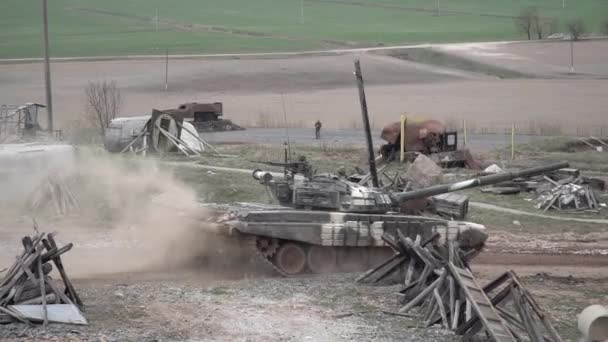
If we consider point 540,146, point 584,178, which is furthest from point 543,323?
point 540,146

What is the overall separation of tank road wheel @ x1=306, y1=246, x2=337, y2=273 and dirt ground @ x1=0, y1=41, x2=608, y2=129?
26.6 m

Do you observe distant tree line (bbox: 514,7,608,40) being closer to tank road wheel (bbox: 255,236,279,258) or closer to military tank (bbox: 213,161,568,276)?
military tank (bbox: 213,161,568,276)

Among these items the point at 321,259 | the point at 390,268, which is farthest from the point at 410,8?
the point at 390,268

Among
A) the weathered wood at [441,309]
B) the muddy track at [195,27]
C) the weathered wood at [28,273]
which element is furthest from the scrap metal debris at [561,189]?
the muddy track at [195,27]

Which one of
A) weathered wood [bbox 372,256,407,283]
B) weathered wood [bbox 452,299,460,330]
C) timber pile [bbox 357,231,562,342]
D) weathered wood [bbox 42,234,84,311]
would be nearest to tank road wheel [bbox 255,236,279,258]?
weathered wood [bbox 372,256,407,283]

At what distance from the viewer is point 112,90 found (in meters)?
48.1

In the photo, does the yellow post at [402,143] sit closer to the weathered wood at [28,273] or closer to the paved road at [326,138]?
the paved road at [326,138]

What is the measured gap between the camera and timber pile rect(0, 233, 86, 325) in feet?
52.5

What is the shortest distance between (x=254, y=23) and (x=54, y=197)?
86.4 meters

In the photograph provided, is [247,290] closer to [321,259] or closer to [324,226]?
[324,226]

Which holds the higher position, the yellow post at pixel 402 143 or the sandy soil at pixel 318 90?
the sandy soil at pixel 318 90

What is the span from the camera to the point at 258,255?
2178cm

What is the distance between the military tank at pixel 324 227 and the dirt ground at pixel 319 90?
26.0 m

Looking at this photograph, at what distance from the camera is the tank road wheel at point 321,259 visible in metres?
22.0
